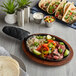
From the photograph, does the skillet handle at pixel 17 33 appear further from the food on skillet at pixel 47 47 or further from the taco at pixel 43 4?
the taco at pixel 43 4

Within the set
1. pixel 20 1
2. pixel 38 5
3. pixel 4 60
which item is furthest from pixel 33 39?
pixel 38 5

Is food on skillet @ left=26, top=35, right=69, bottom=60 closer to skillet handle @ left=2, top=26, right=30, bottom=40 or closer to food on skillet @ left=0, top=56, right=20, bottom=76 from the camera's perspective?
skillet handle @ left=2, top=26, right=30, bottom=40

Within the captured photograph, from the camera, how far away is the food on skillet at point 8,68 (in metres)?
1.56

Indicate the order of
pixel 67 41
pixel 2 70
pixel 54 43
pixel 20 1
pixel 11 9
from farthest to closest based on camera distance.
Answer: pixel 20 1, pixel 11 9, pixel 67 41, pixel 54 43, pixel 2 70

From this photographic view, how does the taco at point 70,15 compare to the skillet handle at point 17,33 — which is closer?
the skillet handle at point 17,33

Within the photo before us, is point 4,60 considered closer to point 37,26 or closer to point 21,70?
point 21,70

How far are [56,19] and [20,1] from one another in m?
0.63

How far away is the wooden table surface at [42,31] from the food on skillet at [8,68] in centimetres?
31

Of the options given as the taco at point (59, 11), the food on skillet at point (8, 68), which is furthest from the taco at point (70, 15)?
the food on skillet at point (8, 68)

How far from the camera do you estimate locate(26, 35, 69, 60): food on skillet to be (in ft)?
6.40

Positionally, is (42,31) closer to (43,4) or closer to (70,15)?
(70,15)

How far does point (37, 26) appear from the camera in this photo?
2.61 metres

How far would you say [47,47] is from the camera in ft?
6.54

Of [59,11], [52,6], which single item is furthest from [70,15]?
[52,6]
